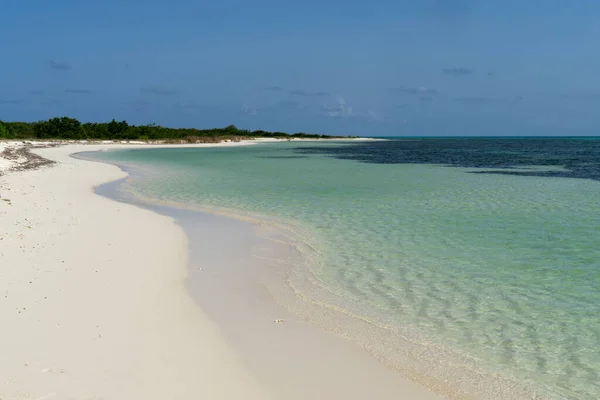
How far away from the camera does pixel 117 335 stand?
611 centimetres

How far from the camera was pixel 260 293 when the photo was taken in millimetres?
Result: 8211

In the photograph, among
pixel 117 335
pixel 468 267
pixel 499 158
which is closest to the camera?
pixel 117 335

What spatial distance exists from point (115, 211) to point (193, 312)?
9570 mm

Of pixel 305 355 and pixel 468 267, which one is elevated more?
pixel 468 267

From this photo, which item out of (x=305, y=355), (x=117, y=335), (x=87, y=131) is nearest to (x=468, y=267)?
(x=305, y=355)

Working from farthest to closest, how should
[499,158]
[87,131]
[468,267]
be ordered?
[87,131] < [499,158] < [468,267]

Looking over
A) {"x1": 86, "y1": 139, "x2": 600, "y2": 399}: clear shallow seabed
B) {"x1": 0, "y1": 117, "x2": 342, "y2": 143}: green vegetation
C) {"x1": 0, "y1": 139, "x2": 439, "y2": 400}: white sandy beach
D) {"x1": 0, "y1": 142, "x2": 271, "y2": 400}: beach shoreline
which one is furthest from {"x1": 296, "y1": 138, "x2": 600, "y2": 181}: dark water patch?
{"x1": 0, "y1": 117, "x2": 342, "y2": 143}: green vegetation

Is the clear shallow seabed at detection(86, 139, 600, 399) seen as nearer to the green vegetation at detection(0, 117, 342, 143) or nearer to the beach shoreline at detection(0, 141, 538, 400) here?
the beach shoreline at detection(0, 141, 538, 400)

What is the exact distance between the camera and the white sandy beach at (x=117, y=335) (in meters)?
4.95

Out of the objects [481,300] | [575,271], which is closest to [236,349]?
[481,300]

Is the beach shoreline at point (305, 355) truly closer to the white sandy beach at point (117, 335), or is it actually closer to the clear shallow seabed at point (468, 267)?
the white sandy beach at point (117, 335)

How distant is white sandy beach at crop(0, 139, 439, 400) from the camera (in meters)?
4.95

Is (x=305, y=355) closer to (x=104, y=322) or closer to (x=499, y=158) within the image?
(x=104, y=322)

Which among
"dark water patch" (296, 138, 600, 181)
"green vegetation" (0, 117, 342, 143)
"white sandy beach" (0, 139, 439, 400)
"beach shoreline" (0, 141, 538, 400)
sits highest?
"green vegetation" (0, 117, 342, 143)
